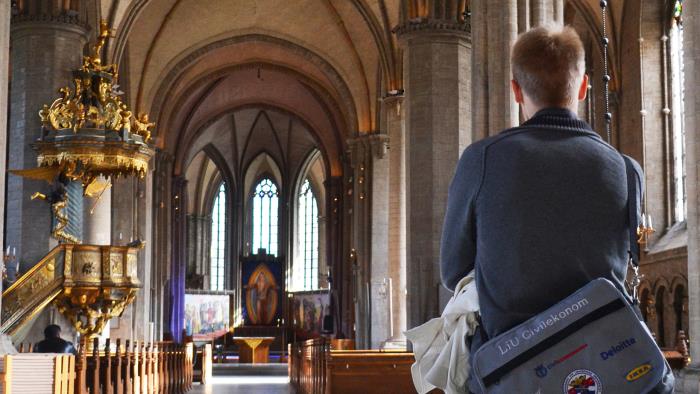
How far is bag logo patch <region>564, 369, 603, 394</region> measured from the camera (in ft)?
6.59

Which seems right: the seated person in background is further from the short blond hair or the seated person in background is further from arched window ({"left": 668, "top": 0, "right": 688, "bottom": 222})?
arched window ({"left": 668, "top": 0, "right": 688, "bottom": 222})

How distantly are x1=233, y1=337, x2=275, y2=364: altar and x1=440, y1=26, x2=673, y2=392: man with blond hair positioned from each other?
35.3m

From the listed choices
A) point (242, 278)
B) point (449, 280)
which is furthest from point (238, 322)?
point (449, 280)

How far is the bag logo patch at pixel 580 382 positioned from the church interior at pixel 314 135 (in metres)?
3.31

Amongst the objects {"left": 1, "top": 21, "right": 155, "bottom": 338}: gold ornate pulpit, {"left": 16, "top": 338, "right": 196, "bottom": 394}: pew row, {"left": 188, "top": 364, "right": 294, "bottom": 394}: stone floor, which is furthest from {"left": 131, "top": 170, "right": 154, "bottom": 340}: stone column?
{"left": 1, "top": 21, "right": 155, "bottom": 338}: gold ornate pulpit

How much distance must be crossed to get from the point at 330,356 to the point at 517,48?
1182cm

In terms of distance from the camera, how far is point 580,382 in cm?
201

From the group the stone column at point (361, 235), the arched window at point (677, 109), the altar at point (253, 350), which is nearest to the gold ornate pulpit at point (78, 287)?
the arched window at point (677, 109)

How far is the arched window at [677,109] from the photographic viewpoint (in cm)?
2108

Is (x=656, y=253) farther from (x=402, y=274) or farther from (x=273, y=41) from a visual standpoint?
(x=273, y=41)

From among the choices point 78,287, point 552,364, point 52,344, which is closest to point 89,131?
point 78,287

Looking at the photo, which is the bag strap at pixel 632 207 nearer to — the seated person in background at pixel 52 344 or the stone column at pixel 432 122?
the seated person in background at pixel 52 344

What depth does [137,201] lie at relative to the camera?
94.9 feet

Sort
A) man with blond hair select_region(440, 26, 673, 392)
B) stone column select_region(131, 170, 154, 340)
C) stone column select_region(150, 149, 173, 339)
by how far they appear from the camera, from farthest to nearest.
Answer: stone column select_region(150, 149, 173, 339)
stone column select_region(131, 170, 154, 340)
man with blond hair select_region(440, 26, 673, 392)
